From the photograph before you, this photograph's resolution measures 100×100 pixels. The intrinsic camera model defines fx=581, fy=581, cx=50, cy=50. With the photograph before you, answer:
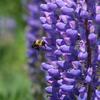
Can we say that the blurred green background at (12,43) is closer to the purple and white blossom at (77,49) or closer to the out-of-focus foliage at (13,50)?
the out-of-focus foliage at (13,50)

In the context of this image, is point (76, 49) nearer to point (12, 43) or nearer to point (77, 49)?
point (77, 49)

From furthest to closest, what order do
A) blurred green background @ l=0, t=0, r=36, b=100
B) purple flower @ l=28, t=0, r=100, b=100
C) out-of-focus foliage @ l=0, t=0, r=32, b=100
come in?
blurred green background @ l=0, t=0, r=36, b=100, out-of-focus foliage @ l=0, t=0, r=32, b=100, purple flower @ l=28, t=0, r=100, b=100

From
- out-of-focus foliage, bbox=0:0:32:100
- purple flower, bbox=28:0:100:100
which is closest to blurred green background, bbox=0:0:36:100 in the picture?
out-of-focus foliage, bbox=0:0:32:100

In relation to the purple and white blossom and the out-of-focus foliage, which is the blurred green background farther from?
the purple and white blossom

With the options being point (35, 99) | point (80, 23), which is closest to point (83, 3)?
point (80, 23)

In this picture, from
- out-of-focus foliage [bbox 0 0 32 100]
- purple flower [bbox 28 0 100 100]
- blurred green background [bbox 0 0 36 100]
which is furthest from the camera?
blurred green background [bbox 0 0 36 100]

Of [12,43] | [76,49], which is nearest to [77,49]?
[76,49]

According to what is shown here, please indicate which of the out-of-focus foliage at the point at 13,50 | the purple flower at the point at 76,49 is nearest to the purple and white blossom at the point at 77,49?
the purple flower at the point at 76,49
